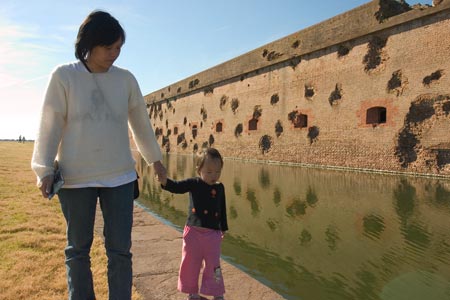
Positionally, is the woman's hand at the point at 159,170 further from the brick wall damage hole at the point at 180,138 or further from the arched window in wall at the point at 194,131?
the brick wall damage hole at the point at 180,138

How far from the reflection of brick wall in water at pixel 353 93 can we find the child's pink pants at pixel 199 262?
937cm

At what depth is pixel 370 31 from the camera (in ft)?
38.2

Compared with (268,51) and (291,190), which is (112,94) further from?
(268,51)

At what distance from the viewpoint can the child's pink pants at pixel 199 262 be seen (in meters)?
2.18

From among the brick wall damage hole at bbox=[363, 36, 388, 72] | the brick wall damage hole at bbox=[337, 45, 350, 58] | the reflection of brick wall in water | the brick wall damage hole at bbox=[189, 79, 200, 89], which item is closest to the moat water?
the reflection of brick wall in water

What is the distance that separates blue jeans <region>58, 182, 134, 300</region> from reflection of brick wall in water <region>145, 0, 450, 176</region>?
32.8 ft

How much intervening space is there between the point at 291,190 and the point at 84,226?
5.98 meters

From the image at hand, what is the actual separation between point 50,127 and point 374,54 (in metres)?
11.9

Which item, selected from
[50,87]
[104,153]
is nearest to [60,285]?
[104,153]

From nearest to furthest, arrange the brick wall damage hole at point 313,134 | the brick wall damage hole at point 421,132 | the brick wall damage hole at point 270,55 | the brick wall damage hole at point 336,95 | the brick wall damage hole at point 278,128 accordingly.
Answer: the brick wall damage hole at point 421,132 < the brick wall damage hole at point 336,95 < the brick wall damage hole at point 313,134 < the brick wall damage hole at point 278,128 < the brick wall damage hole at point 270,55

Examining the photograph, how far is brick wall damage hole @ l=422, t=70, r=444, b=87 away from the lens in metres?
9.81

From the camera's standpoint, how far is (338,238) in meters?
4.02

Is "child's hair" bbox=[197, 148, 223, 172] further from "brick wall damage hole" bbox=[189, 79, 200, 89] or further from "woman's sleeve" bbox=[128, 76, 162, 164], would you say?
"brick wall damage hole" bbox=[189, 79, 200, 89]

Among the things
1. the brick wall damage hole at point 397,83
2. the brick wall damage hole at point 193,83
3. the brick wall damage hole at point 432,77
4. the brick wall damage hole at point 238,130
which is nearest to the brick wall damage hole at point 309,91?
the brick wall damage hole at point 397,83
